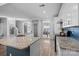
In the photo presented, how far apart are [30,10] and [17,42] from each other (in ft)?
1.82

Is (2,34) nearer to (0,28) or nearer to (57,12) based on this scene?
(0,28)

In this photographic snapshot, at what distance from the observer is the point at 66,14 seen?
238 centimetres

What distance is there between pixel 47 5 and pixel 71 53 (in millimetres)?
829

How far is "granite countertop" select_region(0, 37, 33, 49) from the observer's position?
1886 millimetres

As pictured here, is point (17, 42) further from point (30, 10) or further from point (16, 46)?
point (30, 10)

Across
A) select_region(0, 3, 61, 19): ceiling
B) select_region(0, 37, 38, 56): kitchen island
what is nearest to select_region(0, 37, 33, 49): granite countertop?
select_region(0, 37, 38, 56): kitchen island

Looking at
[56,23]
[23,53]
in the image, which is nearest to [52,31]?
[56,23]

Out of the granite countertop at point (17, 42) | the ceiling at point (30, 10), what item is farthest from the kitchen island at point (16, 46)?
the ceiling at point (30, 10)

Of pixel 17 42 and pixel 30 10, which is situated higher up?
pixel 30 10

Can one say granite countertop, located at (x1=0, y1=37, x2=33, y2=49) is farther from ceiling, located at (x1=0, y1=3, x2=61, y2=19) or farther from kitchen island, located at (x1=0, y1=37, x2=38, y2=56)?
ceiling, located at (x1=0, y1=3, x2=61, y2=19)

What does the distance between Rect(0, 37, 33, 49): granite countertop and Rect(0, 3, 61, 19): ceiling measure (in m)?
0.37

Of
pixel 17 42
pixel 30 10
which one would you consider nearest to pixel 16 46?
pixel 17 42

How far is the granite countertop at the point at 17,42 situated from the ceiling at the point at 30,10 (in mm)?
368

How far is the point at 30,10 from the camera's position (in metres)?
1.91
